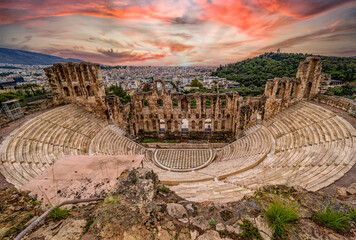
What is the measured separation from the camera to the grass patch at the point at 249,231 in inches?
137

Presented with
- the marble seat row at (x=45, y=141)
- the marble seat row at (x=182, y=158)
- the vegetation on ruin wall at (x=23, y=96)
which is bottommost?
the marble seat row at (x=182, y=158)

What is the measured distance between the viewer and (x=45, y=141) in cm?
1307

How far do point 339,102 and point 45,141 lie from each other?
2888 cm

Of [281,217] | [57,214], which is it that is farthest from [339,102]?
[57,214]

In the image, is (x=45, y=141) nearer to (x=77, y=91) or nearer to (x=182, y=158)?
(x=77, y=91)

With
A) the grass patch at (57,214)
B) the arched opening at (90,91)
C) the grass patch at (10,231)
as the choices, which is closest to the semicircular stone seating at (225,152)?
the arched opening at (90,91)

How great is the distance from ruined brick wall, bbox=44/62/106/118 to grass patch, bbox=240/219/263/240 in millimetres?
21488

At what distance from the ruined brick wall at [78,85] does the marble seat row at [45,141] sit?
1275mm

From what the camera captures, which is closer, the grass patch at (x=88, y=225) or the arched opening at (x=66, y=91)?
the grass patch at (x=88, y=225)

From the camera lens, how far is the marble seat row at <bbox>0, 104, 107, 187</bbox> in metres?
9.48

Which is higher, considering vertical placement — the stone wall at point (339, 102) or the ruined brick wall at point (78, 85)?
the ruined brick wall at point (78, 85)

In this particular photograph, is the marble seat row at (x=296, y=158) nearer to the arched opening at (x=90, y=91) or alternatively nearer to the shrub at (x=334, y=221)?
the shrub at (x=334, y=221)

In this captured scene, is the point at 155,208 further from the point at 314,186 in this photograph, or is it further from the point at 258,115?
the point at 258,115

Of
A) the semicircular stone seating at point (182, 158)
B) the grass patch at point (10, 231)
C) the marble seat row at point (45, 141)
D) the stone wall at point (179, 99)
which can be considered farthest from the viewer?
the stone wall at point (179, 99)
